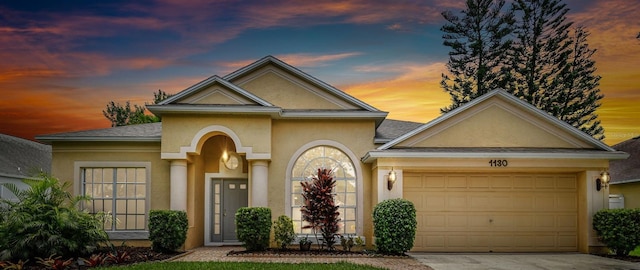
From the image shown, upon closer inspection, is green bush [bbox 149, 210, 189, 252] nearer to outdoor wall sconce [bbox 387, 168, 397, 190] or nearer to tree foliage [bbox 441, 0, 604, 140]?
outdoor wall sconce [bbox 387, 168, 397, 190]

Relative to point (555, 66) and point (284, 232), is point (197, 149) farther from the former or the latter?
point (555, 66)

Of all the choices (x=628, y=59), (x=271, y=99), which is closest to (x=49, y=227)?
(x=271, y=99)

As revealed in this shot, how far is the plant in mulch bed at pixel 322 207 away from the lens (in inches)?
615

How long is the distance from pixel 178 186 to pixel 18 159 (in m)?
16.9

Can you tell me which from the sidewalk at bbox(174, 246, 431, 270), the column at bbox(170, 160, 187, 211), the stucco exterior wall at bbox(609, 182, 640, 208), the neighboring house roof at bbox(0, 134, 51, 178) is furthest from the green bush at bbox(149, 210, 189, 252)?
the stucco exterior wall at bbox(609, 182, 640, 208)

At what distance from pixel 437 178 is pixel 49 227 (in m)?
10.1

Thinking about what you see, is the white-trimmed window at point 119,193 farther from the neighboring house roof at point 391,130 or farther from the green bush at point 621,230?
the green bush at point 621,230

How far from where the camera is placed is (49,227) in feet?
42.5

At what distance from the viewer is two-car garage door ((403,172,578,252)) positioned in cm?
1659

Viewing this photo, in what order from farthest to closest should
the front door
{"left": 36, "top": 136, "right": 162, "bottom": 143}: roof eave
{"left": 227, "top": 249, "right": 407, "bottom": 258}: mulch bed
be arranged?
the front door → {"left": 36, "top": 136, "right": 162, "bottom": 143}: roof eave → {"left": 227, "top": 249, "right": 407, "bottom": 258}: mulch bed

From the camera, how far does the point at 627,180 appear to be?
79.3ft

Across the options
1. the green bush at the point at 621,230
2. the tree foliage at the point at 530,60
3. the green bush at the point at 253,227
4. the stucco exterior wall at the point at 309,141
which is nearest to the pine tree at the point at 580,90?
the tree foliage at the point at 530,60

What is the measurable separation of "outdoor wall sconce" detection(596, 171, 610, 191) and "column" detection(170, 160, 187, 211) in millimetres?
11495

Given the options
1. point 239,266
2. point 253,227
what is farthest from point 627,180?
point 239,266
